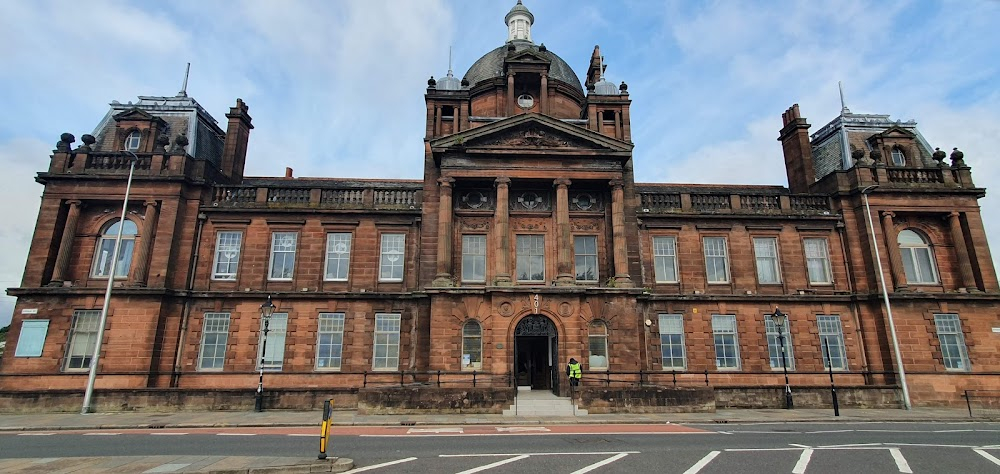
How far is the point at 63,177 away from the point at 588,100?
25.6 metres

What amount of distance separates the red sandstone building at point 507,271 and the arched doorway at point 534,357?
0.11 metres

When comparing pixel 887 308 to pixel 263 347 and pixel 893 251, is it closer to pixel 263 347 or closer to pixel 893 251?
pixel 893 251

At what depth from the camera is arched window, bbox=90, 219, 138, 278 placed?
23.2 m

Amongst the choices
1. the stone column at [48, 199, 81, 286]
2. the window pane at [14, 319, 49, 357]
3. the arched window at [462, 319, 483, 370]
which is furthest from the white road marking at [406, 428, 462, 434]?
the stone column at [48, 199, 81, 286]

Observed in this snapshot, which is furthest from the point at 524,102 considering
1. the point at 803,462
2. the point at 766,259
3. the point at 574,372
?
the point at 803,462

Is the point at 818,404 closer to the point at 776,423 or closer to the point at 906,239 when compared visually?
the point at 776,423

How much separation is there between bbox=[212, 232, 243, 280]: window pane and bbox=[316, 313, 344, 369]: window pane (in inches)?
199

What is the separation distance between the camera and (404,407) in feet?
58.4

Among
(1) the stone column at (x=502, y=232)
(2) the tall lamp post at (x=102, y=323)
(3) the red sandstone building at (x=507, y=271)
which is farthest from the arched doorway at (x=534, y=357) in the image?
(2) the tall lamp post at (x=102, y=323)

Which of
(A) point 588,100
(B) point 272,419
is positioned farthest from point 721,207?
(B) point 272,419

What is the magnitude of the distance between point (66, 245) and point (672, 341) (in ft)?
94.3

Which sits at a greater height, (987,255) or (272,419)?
(987,255)

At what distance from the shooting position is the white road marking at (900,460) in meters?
9.50

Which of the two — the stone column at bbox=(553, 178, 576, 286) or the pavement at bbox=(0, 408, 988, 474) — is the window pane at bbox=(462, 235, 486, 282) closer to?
the stone column at bbox=(553, 178, 576, 286)
